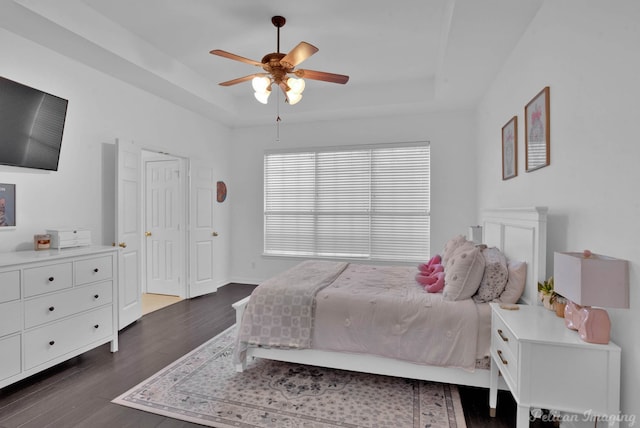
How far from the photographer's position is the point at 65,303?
2.69 metres

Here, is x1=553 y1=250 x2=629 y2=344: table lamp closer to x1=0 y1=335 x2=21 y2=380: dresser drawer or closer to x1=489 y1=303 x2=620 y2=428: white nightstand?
x1=489 y1=303 x2=620 y2=428: white nightstand

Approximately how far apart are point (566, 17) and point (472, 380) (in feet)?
7.94

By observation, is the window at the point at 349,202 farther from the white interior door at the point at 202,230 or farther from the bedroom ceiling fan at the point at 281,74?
the bedroom ceiling fan at the point at 281,74

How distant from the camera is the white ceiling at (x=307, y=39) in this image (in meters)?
2.71

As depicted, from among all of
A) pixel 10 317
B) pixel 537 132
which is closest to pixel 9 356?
pixel 10 317

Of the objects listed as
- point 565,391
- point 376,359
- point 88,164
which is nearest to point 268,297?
point 376,359

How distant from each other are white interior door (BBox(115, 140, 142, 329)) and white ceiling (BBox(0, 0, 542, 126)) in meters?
0.95

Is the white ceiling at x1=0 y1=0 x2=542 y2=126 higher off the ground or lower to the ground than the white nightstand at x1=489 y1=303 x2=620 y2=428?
higher

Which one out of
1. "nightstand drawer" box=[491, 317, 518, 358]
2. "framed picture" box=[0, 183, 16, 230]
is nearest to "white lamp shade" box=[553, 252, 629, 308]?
"nightstand drawer" box=[491, 317, 518, 358]

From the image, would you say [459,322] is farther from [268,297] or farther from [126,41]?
[126,41]

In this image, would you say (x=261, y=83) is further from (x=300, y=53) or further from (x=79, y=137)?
(x=79, y=137)

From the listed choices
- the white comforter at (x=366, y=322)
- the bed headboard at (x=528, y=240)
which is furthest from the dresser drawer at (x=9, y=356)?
the bed headboard at (x=528, y=240)

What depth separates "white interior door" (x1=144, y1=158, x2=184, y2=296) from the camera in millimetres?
5023

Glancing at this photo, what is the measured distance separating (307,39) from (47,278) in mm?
3218
